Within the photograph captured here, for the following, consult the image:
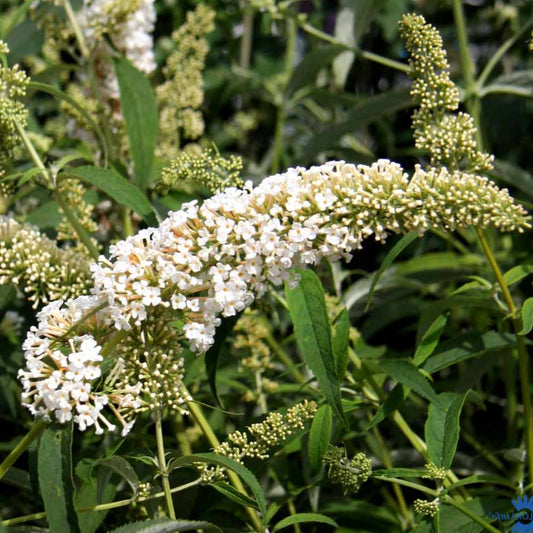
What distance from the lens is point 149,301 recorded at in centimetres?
128

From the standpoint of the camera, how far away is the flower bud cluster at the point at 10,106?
1.64 meters

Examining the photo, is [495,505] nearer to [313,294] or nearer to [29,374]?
[313,294]

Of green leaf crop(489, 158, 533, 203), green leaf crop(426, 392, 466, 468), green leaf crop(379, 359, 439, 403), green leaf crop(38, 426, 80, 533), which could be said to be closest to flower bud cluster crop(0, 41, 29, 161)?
green leaf crop(38, 426, 80, 533)

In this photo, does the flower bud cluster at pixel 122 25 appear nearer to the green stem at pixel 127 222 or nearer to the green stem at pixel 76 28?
the green stem at pixel 76 28

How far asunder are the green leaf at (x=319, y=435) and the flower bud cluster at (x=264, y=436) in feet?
0.17

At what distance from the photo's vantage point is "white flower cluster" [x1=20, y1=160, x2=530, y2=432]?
4.22 ft

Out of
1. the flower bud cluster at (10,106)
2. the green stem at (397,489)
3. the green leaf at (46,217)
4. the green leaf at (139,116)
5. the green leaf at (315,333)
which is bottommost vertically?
the green stem at (397,489)

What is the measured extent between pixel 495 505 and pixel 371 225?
66 cm

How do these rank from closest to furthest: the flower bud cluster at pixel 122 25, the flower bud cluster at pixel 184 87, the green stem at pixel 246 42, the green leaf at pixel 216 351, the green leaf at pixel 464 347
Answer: the green leaf at pixel 216 351
the green leaf at pixel 464 347
the flower bud cluster at pixel 122 25
the flower bud cluster at pixel 184 87
the green stem at pixel 246 42

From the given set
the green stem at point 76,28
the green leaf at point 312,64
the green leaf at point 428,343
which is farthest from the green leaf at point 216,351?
the green leaf at point 312,64

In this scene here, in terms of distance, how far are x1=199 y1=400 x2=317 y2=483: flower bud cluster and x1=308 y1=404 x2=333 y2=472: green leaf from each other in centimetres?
5

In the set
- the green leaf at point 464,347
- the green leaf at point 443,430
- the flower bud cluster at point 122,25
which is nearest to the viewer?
the green leaf at point 443,430

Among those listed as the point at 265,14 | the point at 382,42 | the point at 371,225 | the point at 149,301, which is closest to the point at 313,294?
the point at 371,225

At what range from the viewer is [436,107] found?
1.60 m
